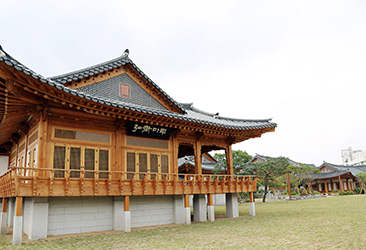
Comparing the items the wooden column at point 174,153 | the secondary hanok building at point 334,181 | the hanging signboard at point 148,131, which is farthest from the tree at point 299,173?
the hanging signboard at point 148,131

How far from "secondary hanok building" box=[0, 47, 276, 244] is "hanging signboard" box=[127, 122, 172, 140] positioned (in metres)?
0.06

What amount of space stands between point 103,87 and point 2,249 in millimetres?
8327

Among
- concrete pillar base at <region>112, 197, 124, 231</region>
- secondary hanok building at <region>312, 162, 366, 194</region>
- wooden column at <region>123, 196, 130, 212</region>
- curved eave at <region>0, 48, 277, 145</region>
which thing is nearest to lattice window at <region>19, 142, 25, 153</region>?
curved eave at <region>0, 48, 277, 145</region>

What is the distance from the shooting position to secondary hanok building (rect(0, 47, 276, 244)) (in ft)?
35.4

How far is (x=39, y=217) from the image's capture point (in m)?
11.1

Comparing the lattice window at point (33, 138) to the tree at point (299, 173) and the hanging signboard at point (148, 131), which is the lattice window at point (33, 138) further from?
the tree at point (299, 173)

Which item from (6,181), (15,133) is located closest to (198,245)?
(6,181)

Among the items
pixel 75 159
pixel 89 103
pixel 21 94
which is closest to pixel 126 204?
pixel 75 159

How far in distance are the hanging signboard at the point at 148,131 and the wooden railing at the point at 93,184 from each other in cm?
203

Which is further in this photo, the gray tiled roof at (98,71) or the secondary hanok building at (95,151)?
the gray tiled roof at (98,71)

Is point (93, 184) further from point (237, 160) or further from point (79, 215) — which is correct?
point (237, 160)

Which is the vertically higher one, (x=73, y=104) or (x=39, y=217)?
(x=73, y=104)

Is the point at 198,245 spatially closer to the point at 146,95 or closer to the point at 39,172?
the point at 39,172

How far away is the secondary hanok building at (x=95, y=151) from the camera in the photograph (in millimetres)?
10805
